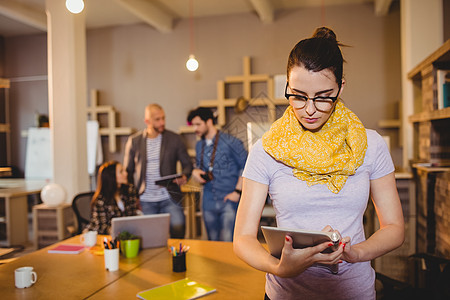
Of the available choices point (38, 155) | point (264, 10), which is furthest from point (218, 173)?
point (38, 155)

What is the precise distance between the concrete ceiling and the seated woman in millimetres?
2289

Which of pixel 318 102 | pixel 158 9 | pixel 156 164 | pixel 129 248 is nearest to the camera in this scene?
pixel 318 102

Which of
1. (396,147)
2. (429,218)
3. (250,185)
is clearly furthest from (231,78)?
(250,185)

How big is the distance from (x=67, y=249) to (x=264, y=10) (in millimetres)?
3776

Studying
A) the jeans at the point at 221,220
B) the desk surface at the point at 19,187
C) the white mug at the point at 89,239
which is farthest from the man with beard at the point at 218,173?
the desk surface at the point at 19,187

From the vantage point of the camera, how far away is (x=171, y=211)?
11.8 ft

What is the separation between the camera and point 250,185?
4.10ft

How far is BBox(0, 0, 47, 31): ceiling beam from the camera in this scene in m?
5.01

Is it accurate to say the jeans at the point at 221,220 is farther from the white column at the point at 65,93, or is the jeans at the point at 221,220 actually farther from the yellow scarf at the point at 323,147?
the yellow scarf at the point at 323,147

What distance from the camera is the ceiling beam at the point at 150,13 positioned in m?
4.75

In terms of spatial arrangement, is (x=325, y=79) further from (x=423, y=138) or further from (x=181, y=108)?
(x=181, y=108)

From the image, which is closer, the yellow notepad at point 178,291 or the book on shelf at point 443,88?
the yellow notepad at point 178,291

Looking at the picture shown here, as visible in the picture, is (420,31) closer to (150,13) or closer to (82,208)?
(150,13)

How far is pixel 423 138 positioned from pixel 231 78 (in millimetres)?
2790
